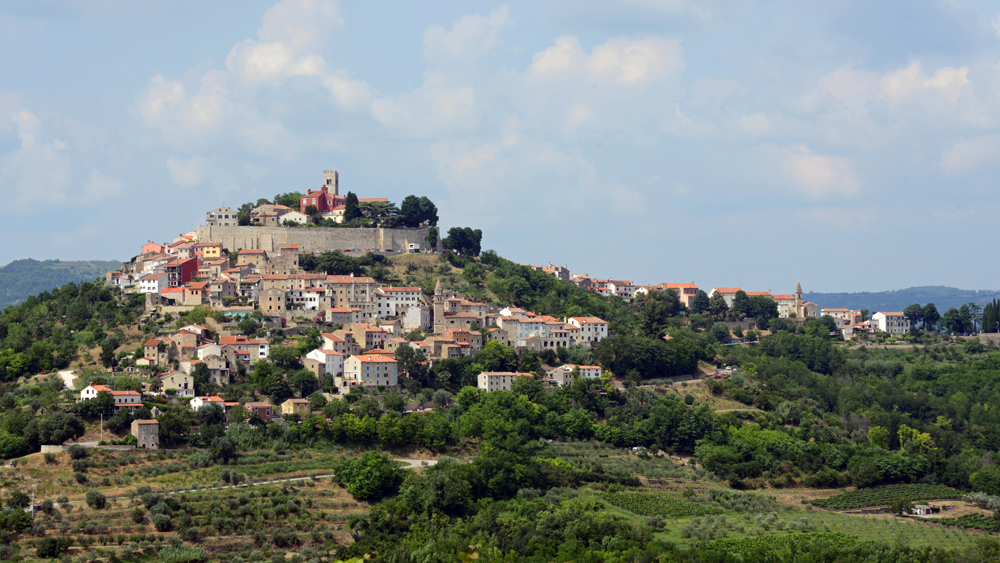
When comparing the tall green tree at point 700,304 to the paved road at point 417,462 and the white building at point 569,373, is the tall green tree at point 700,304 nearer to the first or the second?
the white building at point 569,373

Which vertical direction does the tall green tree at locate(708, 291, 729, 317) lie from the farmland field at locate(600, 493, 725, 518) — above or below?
above

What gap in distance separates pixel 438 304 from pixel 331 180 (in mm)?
30849

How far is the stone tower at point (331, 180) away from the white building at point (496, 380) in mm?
40116

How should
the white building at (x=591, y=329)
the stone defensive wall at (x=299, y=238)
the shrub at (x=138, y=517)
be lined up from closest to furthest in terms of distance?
the shrub at (x=138, y=517)
the white building at (x=591, y=329)
the stone defensive wall at (x=299, y=238)

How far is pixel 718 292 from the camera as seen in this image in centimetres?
9956

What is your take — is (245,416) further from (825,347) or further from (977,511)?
(825,347)

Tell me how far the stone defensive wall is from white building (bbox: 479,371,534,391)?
24950 mm

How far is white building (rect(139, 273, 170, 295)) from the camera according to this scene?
6981cm

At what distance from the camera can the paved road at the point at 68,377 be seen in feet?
184

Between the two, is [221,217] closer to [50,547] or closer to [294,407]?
[294,407]

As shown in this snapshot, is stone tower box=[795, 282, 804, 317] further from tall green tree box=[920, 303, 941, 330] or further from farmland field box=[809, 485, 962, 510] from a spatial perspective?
farmland field box=[809, 485, 962, 510]

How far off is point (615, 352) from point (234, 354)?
2631 cm

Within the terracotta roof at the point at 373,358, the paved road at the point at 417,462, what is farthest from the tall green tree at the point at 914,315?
the paved road at the point at 417,462

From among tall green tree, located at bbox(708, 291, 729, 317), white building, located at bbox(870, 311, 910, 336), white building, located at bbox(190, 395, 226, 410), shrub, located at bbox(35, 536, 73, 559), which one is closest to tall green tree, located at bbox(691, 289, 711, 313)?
tall green tree, located at bbox(708, 291, 729, 317)
